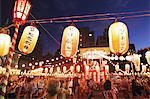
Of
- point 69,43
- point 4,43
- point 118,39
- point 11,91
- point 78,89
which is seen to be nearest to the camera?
point 118,39

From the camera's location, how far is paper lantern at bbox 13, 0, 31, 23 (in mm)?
9852

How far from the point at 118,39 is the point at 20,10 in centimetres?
489

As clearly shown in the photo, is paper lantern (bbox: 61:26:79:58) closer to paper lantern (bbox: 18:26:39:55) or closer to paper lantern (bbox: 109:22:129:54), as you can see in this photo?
paper lantern (bbox: 18:26:39:55)

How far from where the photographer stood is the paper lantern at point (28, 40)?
11752 mm

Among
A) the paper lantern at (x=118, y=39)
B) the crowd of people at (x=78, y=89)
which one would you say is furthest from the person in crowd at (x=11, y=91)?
the paper lantern at (x=118, y=39)

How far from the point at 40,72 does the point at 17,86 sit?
13.9 meters

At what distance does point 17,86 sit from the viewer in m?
17.7

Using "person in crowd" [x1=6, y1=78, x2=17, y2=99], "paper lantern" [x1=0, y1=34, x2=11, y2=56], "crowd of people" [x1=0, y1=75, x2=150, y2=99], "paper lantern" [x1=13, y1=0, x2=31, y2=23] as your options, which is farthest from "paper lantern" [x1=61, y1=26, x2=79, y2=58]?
"person in crowd" [x1=6, y1=78, x2=17, y2=99]

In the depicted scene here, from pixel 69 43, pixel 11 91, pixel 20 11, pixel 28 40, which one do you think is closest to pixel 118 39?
pixel 69 43

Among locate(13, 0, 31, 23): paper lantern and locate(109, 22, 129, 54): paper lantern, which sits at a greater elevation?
locate(13, 0, 31, 23): paper lantern

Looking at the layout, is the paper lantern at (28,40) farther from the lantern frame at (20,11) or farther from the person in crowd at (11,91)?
the person in crowd at (11,91)

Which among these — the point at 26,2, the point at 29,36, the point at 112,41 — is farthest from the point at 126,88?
the point at 26,2

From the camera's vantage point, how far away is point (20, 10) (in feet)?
32.9

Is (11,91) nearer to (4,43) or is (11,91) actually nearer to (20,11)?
(4,43)
